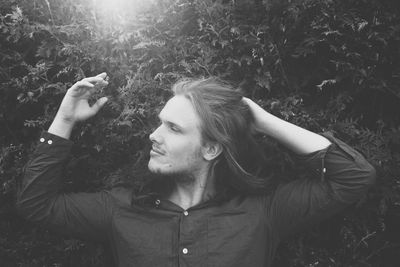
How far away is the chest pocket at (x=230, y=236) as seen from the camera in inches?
110

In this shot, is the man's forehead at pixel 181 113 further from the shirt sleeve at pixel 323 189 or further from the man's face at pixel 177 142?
the shirt sleeve at pixel 323 189

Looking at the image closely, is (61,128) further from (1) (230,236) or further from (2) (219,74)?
(1) (230,236)

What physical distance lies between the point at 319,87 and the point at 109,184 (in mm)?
1759

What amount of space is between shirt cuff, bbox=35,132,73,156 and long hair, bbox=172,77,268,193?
2.91ft

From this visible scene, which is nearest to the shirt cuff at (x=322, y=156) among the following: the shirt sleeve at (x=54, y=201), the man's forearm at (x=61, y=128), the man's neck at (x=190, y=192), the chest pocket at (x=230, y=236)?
the chest pocket at (x=230, y=236)

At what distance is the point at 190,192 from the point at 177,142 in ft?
1.39

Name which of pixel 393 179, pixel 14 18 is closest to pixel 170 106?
pixel 14 18

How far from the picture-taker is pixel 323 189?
282 centimetres

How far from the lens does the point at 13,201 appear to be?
3641mm

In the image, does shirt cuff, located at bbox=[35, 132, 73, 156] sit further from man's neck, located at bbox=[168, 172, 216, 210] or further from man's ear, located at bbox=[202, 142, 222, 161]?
man's ear, located at bbox=[202, 142, 222, 161]

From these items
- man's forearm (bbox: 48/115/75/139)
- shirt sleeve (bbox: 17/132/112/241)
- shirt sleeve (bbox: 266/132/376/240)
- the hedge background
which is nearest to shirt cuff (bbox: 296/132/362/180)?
shirt sleeve (bbox: 266/132/376/240)

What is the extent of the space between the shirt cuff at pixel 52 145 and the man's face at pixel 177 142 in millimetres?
626

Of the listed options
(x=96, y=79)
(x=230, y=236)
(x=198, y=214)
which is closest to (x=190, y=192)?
(x=198, y=214)

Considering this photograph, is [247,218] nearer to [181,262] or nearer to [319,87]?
[181,262]
